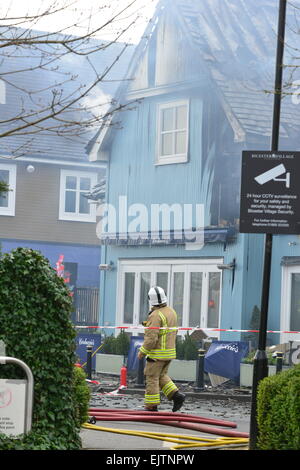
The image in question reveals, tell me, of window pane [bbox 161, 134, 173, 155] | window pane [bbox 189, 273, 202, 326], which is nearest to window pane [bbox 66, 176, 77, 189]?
window pane [bbox 161, 134, 173, 155]

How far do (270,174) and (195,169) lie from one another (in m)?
17.1

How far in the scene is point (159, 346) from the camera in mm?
17234

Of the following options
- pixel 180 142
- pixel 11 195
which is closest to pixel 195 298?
pixel 180 142

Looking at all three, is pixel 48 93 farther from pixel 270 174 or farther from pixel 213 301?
pixel 270 174

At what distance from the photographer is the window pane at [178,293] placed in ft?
93.8

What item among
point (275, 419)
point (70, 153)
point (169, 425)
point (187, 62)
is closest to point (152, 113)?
point (187, 62)

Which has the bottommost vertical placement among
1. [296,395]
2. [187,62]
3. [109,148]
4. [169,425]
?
[169,425]

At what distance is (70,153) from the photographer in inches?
1694

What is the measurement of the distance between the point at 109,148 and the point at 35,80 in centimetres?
1295

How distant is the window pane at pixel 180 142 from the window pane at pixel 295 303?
17.3 ft

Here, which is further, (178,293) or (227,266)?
(178,293)

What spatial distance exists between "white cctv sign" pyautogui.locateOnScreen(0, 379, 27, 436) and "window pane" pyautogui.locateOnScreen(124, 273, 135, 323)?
21.4 m

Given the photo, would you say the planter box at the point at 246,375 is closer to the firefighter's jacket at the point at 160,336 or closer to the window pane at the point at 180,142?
the firefighter's jacket at the point at 160,336
